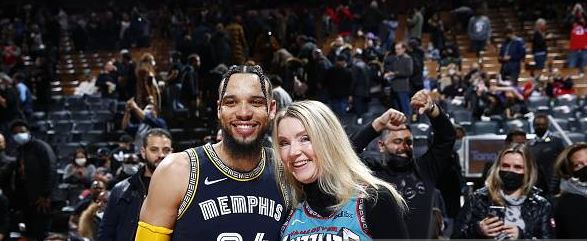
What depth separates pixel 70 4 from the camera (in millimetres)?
27047

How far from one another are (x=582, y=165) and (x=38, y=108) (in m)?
13.8

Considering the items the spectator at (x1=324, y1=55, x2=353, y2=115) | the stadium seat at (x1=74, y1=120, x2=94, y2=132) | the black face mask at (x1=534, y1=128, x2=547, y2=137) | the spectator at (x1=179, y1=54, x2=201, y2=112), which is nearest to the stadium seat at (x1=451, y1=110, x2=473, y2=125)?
the spectator at (x1=324, y1=55, x2=353, y2=115)

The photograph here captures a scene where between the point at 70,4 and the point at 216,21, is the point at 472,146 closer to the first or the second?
the point at 216,21

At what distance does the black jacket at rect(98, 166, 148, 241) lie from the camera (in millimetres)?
5172

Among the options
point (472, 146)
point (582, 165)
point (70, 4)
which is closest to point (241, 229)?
point (582, 165)

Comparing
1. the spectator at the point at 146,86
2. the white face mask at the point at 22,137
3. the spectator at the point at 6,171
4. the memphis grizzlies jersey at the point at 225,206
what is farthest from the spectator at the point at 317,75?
the memphis grizzlies jersey at the point at 225,206

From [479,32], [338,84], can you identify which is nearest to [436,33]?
[479,32]

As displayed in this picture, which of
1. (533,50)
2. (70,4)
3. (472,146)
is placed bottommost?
(472,146)

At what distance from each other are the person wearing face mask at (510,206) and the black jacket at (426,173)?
215 mm

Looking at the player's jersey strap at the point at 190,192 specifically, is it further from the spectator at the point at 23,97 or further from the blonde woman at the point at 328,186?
the spectator at the point at 23,97

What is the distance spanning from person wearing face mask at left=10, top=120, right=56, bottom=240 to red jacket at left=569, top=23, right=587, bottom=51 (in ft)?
39.2

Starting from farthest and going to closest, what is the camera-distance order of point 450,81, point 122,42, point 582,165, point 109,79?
point 122,42, point 109,79, point 450,81, point 582,165

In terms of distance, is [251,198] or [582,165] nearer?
[251,198]

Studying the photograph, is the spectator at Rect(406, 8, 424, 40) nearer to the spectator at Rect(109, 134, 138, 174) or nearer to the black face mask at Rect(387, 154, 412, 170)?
the spectator at Rect(109, 134, 138, 174)
